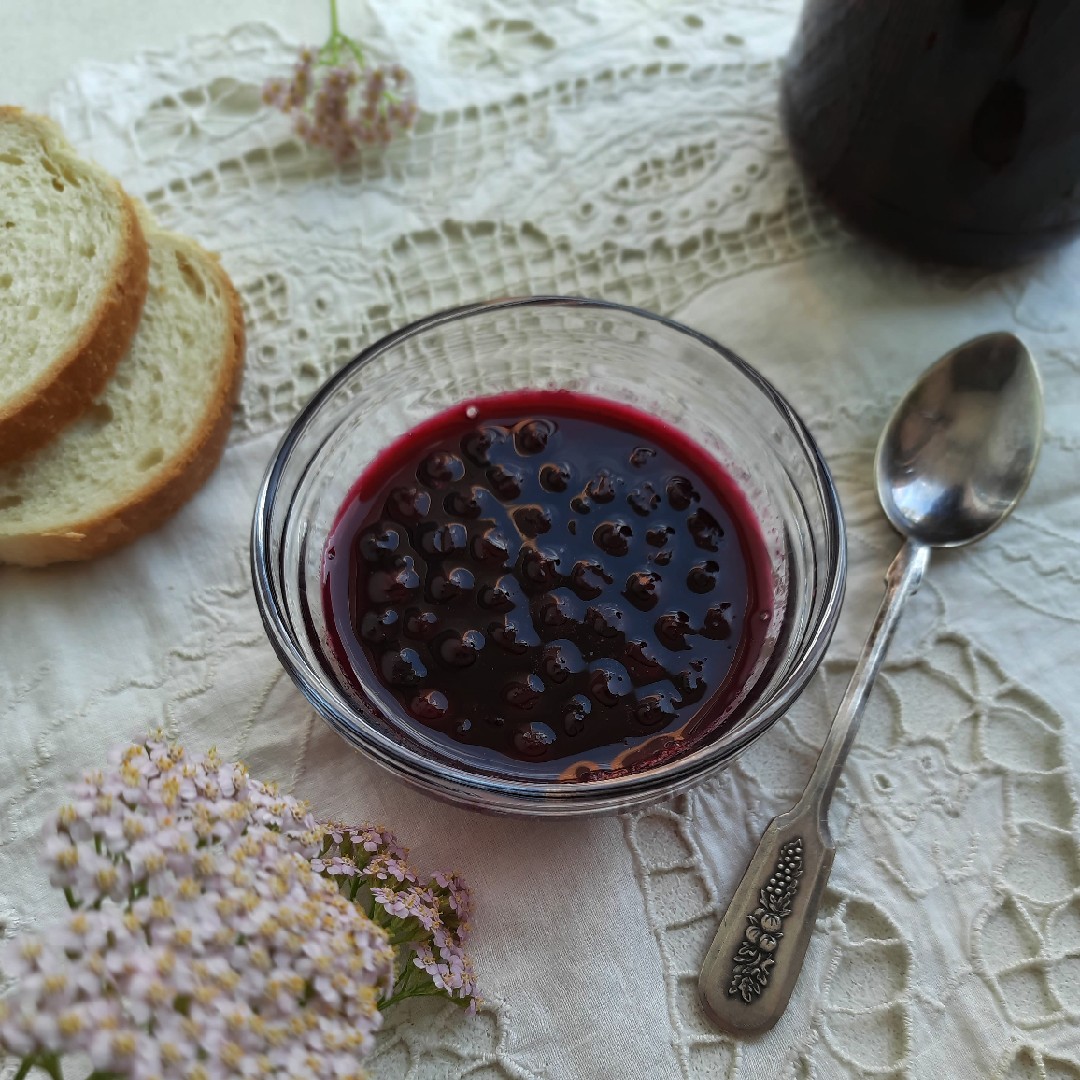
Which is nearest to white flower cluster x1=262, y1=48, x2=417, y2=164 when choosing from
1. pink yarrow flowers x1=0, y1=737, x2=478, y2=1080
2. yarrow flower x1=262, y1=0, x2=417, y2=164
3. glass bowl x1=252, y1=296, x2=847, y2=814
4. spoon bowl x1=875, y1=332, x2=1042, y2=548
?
yarrow flower x1=262, y1=0, x2=417, y2=164

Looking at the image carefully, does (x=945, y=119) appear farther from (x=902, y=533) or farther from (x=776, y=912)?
(x=776, y=912)

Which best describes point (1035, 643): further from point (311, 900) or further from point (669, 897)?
point (311, 900)

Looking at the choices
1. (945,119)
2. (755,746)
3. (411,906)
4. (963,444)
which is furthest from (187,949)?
(945,119)

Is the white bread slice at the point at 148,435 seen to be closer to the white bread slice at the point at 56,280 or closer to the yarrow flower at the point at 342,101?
the white bread slice at the point at 56,280

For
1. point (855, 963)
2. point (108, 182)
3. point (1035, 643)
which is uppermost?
point (108, 182)

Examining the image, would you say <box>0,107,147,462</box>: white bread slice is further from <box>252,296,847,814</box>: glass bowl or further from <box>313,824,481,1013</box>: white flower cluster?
<box>313,824,481,1013</box>: white flower cluster

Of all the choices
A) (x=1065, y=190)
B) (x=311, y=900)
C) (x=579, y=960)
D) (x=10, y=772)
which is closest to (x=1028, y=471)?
(x=1065, y=190)

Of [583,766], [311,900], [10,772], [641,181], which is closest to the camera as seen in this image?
[311,900]

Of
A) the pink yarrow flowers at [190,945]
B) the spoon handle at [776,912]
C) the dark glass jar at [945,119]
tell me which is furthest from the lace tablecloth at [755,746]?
the pink yarrow flowers at [190,945]
